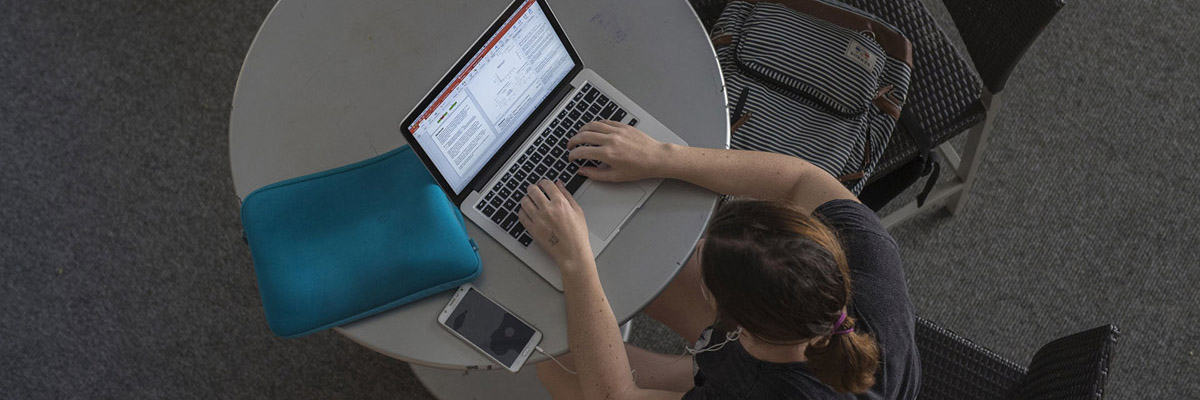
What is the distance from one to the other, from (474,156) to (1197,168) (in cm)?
174

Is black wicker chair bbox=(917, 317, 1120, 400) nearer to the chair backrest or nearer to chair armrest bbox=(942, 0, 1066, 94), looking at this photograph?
the chair backrest

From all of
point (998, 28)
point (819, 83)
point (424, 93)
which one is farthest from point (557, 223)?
point (998, 28)

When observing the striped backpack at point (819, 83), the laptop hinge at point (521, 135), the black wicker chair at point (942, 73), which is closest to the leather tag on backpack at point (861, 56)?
the striped backpack at point (819, 83)

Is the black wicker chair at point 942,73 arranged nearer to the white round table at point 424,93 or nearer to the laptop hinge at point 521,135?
the white round table at point 424,93

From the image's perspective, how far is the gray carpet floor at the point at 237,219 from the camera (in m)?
1.81

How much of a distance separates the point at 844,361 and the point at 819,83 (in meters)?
0.60

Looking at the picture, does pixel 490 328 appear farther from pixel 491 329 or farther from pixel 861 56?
pixel 861 56

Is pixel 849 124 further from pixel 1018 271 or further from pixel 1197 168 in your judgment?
pixel 1197 168

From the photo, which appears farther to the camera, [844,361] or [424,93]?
[424,93]

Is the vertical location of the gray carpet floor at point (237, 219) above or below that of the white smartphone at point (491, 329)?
A: below

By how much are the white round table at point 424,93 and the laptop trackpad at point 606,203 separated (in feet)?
0.07

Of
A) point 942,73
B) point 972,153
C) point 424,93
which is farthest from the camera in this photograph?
point 972,153

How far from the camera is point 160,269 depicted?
6.14ft

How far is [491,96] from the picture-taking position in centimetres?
116
